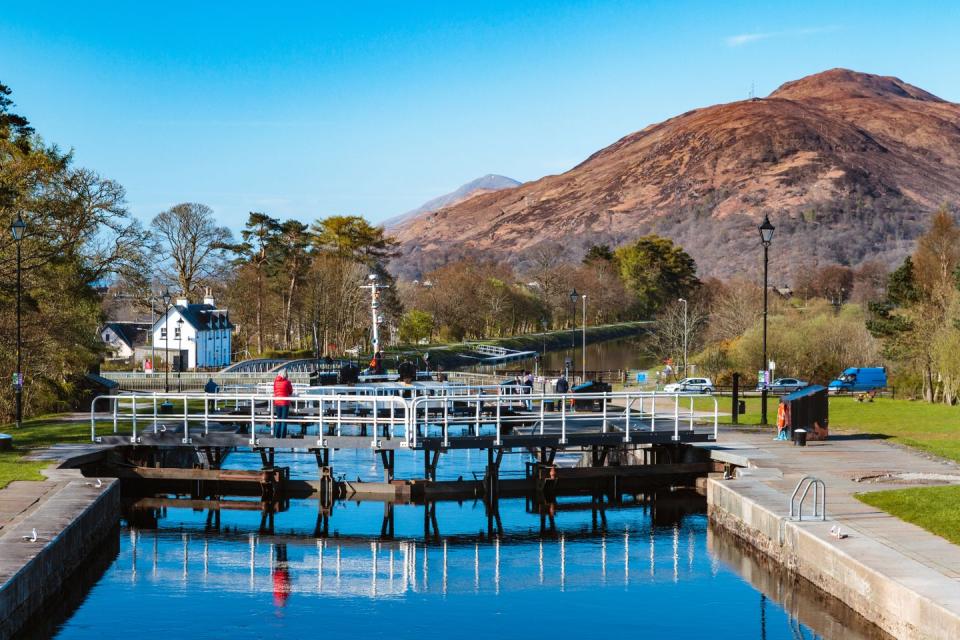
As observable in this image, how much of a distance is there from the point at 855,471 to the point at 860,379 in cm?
4253

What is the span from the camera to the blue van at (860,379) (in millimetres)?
69438

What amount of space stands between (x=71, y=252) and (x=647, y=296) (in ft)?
424

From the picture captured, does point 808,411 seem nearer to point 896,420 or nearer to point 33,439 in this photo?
point 896,420

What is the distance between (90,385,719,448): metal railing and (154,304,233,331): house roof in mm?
48802

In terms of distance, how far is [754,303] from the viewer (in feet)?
316

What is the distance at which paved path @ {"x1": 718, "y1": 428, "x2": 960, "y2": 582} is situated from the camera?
69.5 feet

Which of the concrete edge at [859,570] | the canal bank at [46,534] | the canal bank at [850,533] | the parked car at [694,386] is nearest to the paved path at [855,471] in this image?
the canal bank at [850,533]

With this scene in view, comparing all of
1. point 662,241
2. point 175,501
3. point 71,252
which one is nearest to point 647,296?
Result: point 662,241

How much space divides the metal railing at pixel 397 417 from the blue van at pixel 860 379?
21237mm

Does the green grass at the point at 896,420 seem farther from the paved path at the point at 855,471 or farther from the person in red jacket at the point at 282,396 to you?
the person in red jacket at the point at 282,396

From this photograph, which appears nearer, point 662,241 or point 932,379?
point 932,379

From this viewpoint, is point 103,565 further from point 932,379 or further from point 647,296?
point 647,296

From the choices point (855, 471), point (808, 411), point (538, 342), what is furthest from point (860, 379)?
point (538, 342)

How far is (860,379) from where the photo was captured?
71.2 meters
